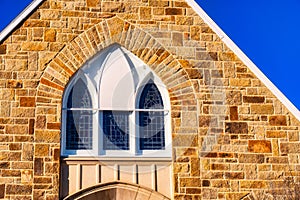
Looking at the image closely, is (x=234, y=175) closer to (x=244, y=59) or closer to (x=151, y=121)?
(x=151, y=121)

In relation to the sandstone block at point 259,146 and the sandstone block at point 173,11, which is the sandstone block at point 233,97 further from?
the sandstone block at point 173,11

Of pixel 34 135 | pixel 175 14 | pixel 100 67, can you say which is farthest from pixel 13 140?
pixel 175 14

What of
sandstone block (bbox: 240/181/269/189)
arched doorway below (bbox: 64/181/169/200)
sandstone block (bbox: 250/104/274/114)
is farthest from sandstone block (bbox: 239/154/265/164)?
arched doorway below (bbox: 64/181/169/200)

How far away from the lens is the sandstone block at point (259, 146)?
39.7 ft

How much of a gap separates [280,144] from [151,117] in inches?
104

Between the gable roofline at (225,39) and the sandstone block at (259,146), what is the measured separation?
2.97 ft

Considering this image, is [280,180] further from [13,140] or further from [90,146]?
[13,140]

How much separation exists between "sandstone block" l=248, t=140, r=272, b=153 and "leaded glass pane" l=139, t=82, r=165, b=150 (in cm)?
175

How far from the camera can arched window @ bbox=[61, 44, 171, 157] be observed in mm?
11973

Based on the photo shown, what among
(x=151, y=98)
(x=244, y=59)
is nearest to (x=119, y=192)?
(x=151, y=98)

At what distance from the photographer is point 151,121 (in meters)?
12.3

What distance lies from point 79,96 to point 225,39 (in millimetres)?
3280

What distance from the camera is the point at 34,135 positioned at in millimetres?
11594

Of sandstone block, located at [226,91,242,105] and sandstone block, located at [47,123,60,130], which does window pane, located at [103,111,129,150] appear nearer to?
sandstone block, located at [47,123,60,130]
